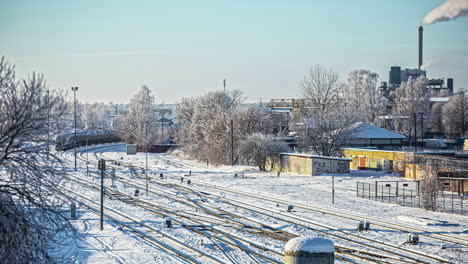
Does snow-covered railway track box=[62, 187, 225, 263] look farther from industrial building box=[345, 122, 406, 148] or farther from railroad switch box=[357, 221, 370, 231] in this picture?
industrial building box=[345, 122, 406, 148]

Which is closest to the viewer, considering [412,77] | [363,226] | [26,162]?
[26,162]

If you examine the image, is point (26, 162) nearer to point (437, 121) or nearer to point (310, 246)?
point (310, 246)

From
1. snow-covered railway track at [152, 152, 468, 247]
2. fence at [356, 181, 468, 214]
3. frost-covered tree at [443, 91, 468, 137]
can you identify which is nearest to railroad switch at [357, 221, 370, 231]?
snow-covered railway track at [152, 152, 468, 247]

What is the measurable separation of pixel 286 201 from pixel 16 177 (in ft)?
75.2

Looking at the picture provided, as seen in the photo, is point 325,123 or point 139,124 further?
point 139,124

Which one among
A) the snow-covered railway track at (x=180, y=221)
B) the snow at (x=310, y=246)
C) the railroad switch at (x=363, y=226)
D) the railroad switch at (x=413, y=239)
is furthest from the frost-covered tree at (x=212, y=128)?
the snow at (x=310, y=246)

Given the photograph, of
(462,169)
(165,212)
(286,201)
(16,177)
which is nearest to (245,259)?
(16,177)

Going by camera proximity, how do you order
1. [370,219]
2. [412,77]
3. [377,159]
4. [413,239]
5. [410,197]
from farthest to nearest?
[412,77], [377,159], [410,197], [370,219], [413,239]

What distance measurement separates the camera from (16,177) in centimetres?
1188

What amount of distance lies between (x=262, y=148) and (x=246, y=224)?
26585mm


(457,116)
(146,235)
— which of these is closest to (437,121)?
(457,116)

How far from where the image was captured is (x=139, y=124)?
87.1 metres

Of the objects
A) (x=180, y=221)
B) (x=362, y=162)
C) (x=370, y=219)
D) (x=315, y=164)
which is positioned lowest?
(x=180, y=221)

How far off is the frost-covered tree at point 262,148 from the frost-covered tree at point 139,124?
103 ft
